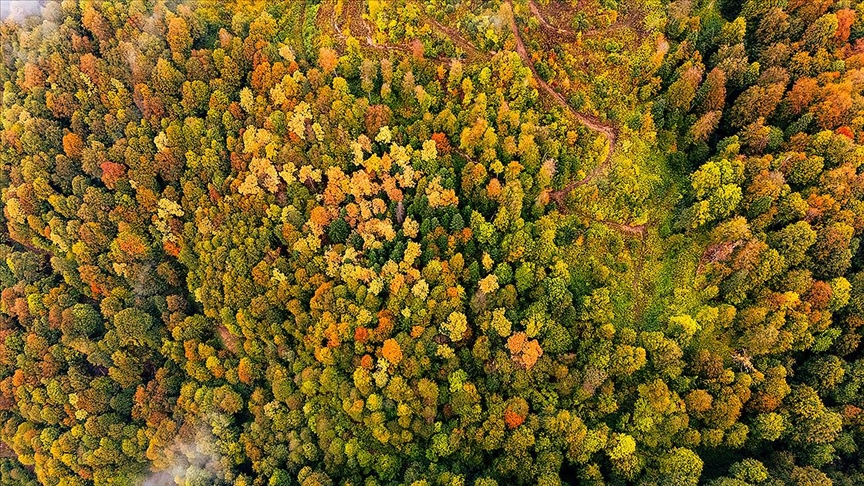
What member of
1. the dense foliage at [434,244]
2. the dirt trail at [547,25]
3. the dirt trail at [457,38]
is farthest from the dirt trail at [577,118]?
the dirt trail at [457,38]

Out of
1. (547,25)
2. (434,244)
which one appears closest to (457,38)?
(547,25)

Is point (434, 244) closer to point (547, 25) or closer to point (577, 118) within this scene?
point (577, 118)

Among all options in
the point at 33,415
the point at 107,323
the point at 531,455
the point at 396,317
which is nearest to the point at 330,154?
the point at 396,317

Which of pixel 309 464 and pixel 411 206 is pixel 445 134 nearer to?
pixel 411 206

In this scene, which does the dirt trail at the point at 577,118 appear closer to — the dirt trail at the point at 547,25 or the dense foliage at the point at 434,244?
the dense foliage at the point at 434,244

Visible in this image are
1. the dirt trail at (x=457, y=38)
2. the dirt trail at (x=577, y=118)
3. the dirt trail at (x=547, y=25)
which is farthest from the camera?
the dirt trail at (x=547, y=25)

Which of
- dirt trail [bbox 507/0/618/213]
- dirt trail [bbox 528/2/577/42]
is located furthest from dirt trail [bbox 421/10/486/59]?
dirt trail [bbox 528/2/577/42]
